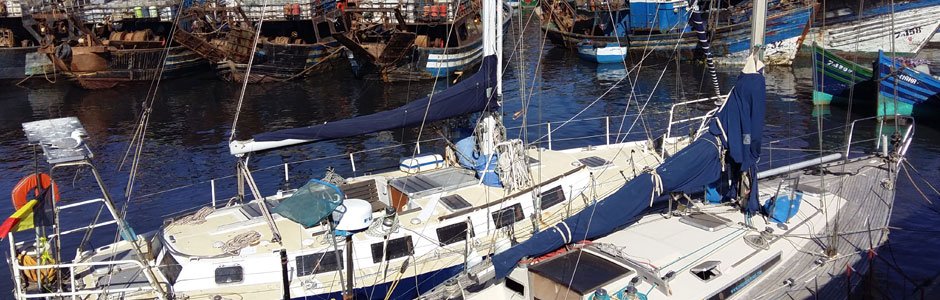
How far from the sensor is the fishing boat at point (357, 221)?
1422cm

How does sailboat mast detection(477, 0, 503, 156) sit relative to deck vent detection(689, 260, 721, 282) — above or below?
above

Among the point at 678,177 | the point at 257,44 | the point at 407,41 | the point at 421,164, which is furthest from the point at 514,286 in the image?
the point at 257,44

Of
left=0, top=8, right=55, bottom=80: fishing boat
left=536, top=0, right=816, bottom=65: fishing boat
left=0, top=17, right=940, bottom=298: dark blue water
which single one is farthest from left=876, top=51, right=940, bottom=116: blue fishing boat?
left=0, top=8, right=55, bottom=80: fishing boat

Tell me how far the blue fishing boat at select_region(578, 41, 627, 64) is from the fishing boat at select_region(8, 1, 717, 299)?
37442 mm

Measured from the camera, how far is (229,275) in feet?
50.1

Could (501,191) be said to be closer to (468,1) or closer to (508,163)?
(508,163)

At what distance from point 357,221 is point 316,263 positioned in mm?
1380

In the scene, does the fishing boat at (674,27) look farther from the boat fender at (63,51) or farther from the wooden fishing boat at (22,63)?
the wooden fishing boat at (22,63)

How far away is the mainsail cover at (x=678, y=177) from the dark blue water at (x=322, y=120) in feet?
12.6

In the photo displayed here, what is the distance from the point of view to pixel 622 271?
13.4 m

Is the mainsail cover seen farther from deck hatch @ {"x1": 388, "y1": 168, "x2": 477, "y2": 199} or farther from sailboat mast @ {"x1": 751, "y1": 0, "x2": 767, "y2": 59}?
deck hatch @ {"x1": 388, "y1": 168, "x2": 477, "y2": 199}

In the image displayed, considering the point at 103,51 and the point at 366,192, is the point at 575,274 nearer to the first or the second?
the point at 366,192

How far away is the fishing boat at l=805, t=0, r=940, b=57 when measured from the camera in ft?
146

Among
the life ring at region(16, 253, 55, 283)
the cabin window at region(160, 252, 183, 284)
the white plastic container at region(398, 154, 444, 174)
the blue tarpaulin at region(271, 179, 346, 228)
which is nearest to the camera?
the blue tarpaulin at region(271, 179, 346, 228)
